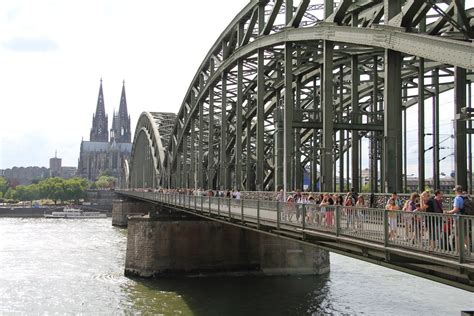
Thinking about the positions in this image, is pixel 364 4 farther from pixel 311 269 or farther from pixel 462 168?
pixel 311 269

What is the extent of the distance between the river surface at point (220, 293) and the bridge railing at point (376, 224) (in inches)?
397

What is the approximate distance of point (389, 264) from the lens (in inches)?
516

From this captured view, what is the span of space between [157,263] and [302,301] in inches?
483

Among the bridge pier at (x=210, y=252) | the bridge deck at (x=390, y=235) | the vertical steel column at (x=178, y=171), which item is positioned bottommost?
the bridge pier at (x=210, y=252)

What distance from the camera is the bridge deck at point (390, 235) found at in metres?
10.9

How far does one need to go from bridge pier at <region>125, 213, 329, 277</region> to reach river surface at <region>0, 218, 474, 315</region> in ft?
3.85

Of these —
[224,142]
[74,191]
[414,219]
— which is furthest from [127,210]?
[414,219]

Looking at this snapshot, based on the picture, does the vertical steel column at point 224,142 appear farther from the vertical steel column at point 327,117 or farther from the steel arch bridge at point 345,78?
the vertical steel column at point 327,117

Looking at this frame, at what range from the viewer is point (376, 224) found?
13.7 metres

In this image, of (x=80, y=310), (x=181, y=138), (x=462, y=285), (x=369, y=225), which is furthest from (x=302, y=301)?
(x=181, y=138)

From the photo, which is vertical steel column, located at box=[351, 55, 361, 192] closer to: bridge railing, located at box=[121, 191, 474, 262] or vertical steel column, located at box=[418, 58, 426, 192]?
vertical steel column, located at box=[418, 58, 426, 192]

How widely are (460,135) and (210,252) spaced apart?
24149 millimetres

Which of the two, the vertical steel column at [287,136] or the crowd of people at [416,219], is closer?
the crowd of people at [416,219]

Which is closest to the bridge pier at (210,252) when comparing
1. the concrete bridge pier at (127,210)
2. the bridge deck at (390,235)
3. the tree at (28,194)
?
the bridge deck at (390,235)
